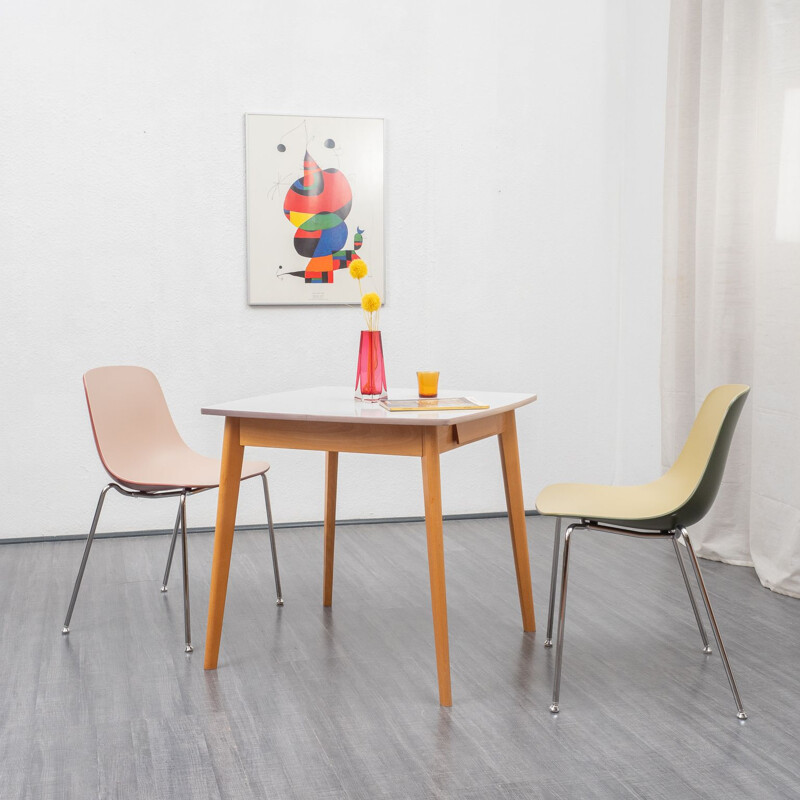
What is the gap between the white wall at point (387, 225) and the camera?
12.2 ft

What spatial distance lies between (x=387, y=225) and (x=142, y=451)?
165cm

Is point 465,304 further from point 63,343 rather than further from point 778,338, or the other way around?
point 63,343

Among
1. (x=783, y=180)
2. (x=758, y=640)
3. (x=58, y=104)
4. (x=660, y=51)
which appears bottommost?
(x=758, y=640)

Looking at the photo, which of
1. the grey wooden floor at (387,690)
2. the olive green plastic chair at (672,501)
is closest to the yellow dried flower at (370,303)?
the olive green plastic chair at (672,501)

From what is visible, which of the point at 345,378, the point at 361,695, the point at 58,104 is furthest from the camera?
the point at 345,378

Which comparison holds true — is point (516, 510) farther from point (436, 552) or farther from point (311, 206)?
point (311, 206)

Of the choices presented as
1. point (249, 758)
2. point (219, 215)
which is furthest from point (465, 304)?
point (249, 758)

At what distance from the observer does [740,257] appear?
3.28 metres

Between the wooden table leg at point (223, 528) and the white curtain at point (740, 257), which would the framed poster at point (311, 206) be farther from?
the wooden table leg at point (223, 528)

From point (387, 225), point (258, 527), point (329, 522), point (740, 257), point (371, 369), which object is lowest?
point (258, 527)

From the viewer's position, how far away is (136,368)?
3.04 metres

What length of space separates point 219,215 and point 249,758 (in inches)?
100

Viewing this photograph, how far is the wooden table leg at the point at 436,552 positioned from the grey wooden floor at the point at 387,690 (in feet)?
0.31

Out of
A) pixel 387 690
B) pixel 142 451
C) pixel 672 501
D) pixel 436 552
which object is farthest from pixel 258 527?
pixel 672 501
